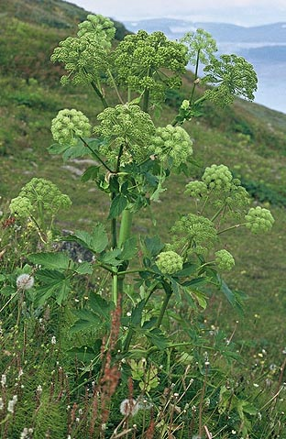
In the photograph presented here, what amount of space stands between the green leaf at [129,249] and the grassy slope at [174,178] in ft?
23.7

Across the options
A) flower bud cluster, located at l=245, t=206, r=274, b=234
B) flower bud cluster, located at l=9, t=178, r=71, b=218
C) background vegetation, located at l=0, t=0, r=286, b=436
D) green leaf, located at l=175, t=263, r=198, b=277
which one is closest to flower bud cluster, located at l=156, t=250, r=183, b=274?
green leaf, located at l=175, t=263, r=198, b=277

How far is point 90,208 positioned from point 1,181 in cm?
251

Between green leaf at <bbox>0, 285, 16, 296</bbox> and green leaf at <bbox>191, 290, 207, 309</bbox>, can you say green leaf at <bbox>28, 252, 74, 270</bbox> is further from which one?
green leaf at <bbox>191, 290, 207, 309</bbox>

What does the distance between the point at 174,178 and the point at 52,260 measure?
59.8 ft

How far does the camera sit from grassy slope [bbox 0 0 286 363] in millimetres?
14845

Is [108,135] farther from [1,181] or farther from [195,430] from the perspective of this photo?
[1,181]

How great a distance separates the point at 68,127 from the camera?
363 centimetres

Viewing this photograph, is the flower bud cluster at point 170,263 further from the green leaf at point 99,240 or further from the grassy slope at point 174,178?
the grassy slope at point 174,178

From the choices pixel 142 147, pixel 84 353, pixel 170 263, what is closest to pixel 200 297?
pixel 170 263

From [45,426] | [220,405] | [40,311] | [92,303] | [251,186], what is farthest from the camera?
[251,186]

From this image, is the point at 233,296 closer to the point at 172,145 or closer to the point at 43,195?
the point at 172,145

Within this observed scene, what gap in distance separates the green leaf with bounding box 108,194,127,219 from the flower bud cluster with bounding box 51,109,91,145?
47 centimetres

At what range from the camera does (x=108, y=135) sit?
362 cm

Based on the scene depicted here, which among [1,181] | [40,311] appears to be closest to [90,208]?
[1,181]
